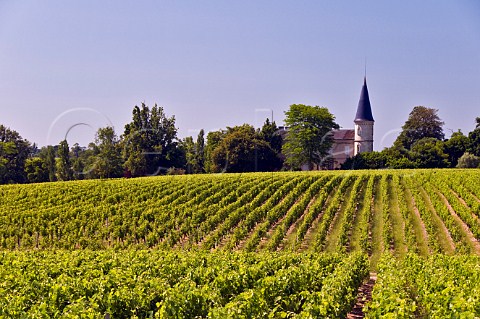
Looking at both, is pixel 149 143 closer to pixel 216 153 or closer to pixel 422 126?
pixel 216 153

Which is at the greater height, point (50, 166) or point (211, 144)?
point (211, 144)

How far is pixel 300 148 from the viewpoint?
2662 inches

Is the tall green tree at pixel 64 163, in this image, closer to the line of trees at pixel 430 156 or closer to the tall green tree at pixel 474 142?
the line of trees at pixel 430 156

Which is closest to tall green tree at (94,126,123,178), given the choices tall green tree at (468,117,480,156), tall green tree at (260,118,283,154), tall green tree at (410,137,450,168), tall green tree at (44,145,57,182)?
tall green tree at (44,145,57,182)

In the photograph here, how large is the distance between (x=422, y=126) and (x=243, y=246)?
62726mm

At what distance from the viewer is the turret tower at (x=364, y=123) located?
8400cm

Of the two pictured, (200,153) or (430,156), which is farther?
(200,153)

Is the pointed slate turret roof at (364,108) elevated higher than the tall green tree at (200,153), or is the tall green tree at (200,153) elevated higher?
the pointed slate turret roof at (364,108)

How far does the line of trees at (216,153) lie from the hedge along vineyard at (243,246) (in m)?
25.3

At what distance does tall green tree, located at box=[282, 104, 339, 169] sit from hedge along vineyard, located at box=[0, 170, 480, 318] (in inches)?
1062

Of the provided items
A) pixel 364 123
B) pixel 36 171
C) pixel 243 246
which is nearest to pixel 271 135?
pixel 364 123

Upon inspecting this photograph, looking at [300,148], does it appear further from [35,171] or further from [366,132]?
[35,171]

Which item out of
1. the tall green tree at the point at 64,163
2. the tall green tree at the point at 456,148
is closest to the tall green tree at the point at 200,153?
the tall green tree at the point at 64,163

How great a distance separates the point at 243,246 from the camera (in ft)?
87.9
